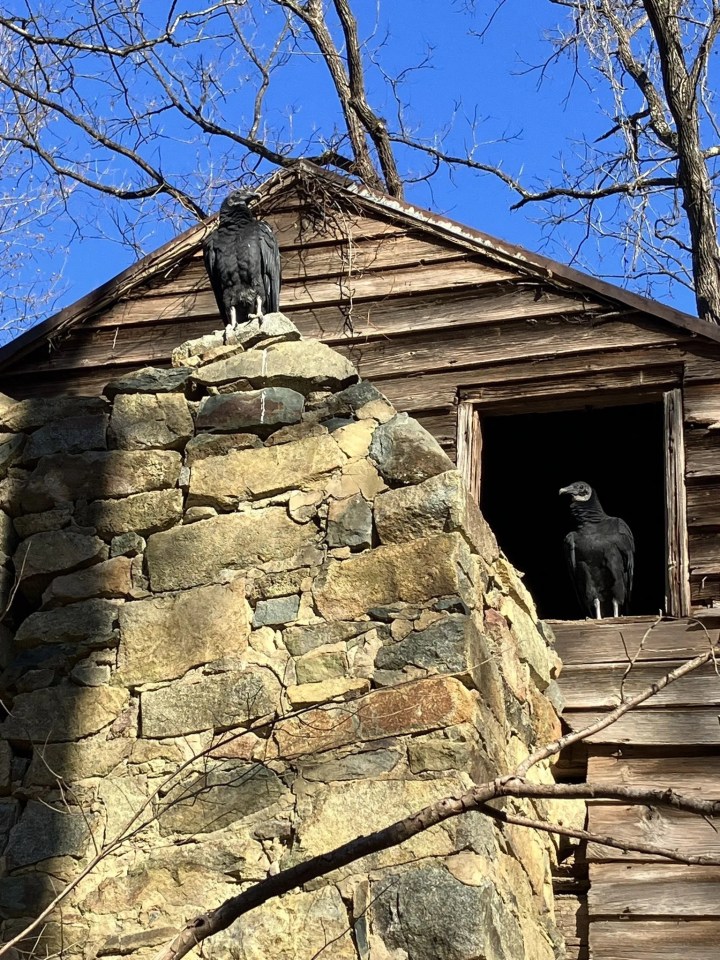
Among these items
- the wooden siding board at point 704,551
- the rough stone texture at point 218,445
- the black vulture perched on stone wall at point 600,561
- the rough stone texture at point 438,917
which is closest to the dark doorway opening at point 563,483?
the black vulture perched on stone wall at point 600,561

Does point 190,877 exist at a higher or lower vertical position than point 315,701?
lower

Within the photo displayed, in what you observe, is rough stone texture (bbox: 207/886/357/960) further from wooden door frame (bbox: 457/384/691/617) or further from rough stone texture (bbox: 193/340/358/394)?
wooden door frame (bbox: 457/384/691/617)

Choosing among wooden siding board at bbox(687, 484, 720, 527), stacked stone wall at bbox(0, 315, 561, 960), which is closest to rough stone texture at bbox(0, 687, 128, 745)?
stacked stone wall at bbox(0, 315, 561, 960)

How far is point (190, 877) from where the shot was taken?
4.19m

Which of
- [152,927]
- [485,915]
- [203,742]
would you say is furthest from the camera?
[203,742]

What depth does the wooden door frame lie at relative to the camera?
6152mm

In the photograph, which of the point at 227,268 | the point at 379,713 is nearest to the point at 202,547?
the point at 379,713

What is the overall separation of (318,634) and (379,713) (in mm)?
369

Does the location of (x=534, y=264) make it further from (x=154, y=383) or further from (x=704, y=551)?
(x=154, y=383)

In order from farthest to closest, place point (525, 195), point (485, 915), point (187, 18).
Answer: point (525, 195) < point (187, 18) < point (485, 915)

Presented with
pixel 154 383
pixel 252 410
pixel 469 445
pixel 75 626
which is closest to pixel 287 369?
pixel 252 410

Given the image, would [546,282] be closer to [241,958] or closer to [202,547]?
[202,547]

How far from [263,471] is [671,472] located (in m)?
2.31

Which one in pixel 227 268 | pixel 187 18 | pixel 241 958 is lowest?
pixel 241 958
